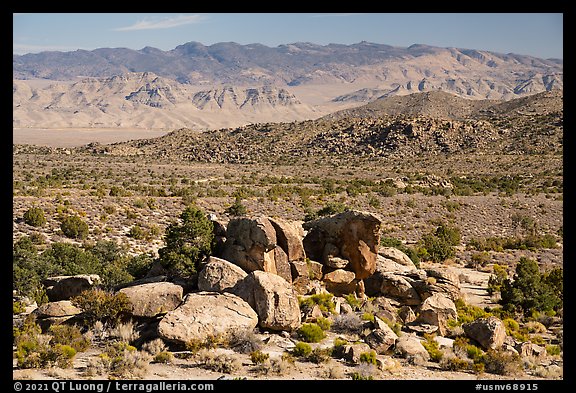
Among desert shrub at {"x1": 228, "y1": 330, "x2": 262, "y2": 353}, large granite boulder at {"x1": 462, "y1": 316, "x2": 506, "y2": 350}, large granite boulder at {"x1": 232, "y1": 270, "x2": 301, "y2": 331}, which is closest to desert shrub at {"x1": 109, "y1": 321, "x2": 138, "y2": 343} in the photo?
desert shrub at {"x1": 228, "y1": 330, "x2": 262, "y2": 353}

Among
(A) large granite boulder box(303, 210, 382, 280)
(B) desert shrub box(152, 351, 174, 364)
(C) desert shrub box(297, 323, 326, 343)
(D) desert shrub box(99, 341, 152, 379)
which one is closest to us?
(D) desert shrub box(99, 341, 152, 379)

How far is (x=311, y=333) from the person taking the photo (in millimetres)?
13805

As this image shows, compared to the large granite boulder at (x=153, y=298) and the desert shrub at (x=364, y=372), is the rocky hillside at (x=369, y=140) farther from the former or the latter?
the desert shrub at (x=364, y=372)

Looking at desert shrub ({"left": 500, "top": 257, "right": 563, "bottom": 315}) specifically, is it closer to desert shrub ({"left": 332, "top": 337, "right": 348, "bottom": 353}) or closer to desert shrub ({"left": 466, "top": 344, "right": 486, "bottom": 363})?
desert shrub ({"left": 466, "top": 344, "right": 486, "bottom": 363})

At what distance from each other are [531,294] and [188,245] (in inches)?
535

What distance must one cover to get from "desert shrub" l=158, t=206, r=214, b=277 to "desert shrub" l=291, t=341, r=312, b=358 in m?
4.96

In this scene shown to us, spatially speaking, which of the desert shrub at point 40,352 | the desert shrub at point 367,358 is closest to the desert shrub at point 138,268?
the desert shrub at point 40,352

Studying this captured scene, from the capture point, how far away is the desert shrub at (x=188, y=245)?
16.5 metres

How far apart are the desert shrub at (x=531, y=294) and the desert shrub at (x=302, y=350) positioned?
10890 mm

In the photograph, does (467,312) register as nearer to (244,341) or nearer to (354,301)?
(354,301)

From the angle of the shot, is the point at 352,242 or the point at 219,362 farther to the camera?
the point at 352,242

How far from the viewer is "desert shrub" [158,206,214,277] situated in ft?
54.2

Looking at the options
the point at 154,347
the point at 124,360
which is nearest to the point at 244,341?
the point at 154,347
